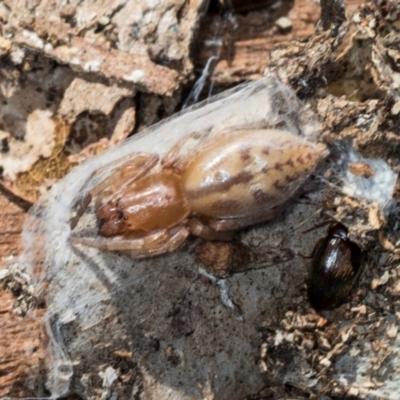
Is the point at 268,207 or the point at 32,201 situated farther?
the point at 32,201

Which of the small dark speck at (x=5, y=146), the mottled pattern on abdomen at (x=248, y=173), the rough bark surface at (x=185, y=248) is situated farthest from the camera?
the small dark speck at (x=5, y=146)

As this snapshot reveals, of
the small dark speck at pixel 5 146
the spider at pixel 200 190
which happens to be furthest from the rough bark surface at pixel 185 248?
the spider at pixel 200 190

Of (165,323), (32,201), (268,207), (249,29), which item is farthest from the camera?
Answer: (249,29)

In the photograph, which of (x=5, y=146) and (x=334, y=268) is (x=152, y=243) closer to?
(x=334, y=268)

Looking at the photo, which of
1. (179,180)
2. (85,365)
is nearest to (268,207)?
(179,180)

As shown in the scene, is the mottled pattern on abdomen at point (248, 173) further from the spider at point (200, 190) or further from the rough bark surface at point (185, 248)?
the rough bark surface at point (185, 248)

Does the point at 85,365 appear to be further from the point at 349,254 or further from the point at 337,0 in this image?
the point at 337,0

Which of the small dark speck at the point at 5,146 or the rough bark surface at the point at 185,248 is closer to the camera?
the rough bark surface at the point at 185,248
